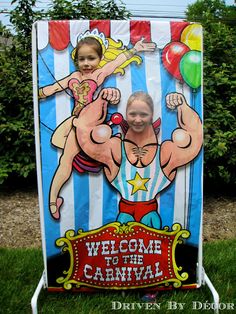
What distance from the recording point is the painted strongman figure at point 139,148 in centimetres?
284

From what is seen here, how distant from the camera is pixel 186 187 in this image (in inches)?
117

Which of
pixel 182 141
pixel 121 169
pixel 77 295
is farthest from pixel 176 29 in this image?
pixel 77 295

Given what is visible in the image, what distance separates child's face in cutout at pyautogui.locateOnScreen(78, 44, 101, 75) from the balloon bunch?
0.44m

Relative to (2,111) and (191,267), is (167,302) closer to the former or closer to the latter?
(191,267)

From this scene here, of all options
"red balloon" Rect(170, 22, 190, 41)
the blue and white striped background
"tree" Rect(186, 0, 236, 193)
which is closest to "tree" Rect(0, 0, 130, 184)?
"tree" Rect(186, 0, 236, 193)

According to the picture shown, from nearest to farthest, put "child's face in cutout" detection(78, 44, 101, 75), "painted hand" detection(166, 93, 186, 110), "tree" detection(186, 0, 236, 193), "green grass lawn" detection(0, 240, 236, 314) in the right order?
"child's face in cutout" detection(78, 44, 101, 75) < "painted hand" detection(166, 93, 186, 110) < "green grass lawn" detection(0, 240, 236, 314) < "tree" detection(186, 0, 236, 193)

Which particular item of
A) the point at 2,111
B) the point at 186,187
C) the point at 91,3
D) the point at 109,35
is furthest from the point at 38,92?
the point at 91,3

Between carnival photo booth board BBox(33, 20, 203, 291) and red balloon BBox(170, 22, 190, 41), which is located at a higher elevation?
red balloon BBox(170, 22, 190, 41)

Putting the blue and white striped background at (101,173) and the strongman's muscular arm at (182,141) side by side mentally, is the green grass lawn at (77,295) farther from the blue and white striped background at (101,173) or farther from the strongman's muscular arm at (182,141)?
the strongman's muscular arm at (182,141)

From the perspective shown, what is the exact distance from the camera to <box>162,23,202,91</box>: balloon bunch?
2.85 meters

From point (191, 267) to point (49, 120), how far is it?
1.40 m

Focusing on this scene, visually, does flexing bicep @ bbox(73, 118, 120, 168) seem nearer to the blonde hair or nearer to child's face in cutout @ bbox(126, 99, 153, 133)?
child's face in cutout @ bbox(126, 99, 153, 133)

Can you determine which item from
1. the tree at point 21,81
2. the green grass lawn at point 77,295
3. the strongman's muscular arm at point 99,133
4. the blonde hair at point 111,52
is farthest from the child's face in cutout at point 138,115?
the tree at point 21,81

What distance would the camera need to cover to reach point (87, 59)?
2.78 m
